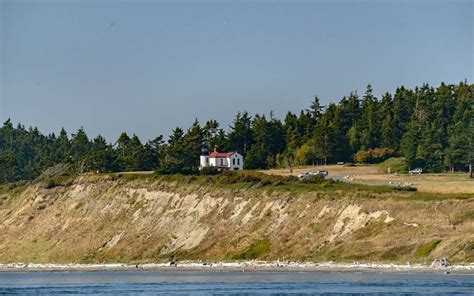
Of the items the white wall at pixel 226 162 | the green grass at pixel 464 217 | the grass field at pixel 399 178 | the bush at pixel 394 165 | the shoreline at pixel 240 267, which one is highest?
the white wall at pixel 226 162

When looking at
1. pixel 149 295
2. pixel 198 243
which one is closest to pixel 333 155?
pixel 198 243

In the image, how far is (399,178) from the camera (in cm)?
13512

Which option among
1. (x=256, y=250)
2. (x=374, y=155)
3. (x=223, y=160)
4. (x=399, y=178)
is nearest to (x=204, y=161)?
(x=223, y=160)

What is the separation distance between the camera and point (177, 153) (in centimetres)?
15512

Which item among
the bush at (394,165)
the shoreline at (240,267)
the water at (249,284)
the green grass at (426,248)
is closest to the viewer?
the water at (249,284)

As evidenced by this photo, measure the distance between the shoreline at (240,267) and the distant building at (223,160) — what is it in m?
39.8

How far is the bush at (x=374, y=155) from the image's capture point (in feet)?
528

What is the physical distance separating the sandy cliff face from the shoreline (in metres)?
3.09

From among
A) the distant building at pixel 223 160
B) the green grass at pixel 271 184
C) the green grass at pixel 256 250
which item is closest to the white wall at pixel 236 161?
the distant building at pixel 223 160

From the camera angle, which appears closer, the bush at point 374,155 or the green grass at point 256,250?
the green grass at point 256,250

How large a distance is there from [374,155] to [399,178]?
26.5m

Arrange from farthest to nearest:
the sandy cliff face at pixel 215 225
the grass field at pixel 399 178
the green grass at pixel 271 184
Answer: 1. the grass field at pixel 399 178
2. the green grass at pixel 271 184
3. the sandy cliff face at pixel 215 225

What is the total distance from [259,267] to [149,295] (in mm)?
27129

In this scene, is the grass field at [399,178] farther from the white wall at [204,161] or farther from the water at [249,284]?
the water at [249,284]
